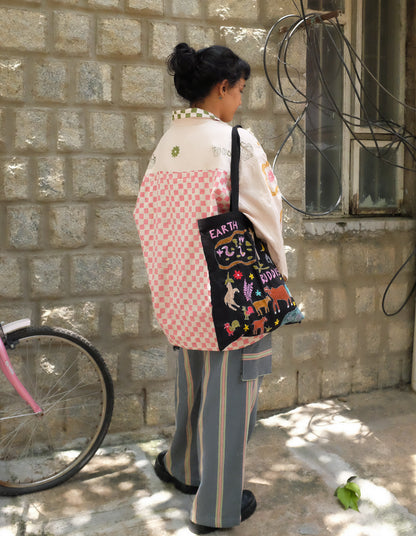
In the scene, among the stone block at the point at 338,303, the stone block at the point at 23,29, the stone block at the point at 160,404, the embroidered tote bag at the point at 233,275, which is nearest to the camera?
the embroidered tote bag at the point at 233,275

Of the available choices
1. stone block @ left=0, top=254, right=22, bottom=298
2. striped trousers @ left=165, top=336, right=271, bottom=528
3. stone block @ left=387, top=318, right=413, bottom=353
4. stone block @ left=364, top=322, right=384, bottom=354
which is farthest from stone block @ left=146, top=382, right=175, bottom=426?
stone block @ left=387, top=318, right=413, bottom=353

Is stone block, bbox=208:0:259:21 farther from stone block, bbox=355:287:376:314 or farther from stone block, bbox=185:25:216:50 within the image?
stone block, bbox=355:287:376:314

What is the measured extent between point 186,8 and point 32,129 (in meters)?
1.13

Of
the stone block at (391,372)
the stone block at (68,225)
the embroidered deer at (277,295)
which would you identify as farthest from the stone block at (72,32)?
the stone block at (391,372)

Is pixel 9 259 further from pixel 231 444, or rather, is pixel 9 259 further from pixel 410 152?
pixel 410 152

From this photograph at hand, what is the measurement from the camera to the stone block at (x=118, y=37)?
3.50 meters

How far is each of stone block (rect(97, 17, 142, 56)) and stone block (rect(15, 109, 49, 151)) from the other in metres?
0.50

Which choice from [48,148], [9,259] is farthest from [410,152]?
[9,259]

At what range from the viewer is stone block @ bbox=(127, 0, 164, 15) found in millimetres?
3525

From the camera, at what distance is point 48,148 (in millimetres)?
3469

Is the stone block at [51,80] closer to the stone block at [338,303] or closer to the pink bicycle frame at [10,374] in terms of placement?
the pink bicycle frame at [10,374]

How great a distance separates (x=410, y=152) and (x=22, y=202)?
259 centimetres

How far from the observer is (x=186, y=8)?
363 centimetres

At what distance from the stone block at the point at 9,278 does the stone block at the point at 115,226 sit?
1.53ft
